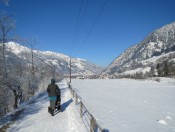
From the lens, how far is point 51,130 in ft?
31.8

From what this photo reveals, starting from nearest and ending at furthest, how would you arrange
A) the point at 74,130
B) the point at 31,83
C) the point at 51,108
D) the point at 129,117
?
the point at 74,130, the point at 51,108, the point at 129,117, the point at 31,83

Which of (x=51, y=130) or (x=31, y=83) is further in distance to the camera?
(x=31, y=83)

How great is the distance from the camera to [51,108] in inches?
514

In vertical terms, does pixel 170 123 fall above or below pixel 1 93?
below

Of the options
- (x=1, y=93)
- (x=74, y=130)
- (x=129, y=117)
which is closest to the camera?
(x=74, y=130)

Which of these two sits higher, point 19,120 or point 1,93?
point 1,93

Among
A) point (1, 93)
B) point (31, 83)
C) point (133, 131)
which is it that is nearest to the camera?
→ point (133, 131)

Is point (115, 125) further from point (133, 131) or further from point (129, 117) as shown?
point (129, 117)

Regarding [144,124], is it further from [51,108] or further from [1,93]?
[1,93]

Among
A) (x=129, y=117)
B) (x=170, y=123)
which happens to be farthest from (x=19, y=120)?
(x=170, y=123)

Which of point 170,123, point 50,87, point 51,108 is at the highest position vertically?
point 50,87

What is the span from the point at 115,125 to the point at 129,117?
2.77 m

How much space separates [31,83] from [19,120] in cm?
2824

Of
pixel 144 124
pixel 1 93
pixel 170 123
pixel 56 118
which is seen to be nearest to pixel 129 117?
pixel 144 124
